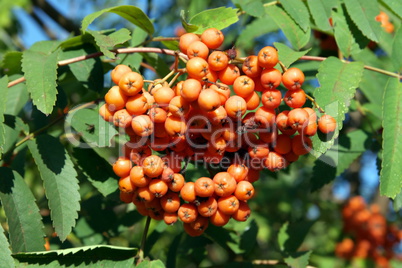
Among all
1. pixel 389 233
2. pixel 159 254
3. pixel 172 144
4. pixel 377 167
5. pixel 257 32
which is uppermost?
pixel 172 144

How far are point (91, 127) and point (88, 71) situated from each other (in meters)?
0.30

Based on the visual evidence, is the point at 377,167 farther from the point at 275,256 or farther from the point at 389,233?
the point at 389,233

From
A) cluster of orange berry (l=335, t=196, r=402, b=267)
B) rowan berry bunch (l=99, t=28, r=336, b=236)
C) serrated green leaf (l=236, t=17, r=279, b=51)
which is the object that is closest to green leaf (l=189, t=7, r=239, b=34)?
rowan berry bunch (l=99, t=28, r=336, b=236)

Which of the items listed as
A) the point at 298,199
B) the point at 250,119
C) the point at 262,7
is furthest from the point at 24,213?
the point at 298,199

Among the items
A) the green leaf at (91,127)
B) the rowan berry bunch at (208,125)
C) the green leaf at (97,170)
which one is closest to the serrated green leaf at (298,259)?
the rowan berry bunch at (208,125)

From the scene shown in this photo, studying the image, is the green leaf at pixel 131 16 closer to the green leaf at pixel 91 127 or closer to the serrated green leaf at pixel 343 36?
the green leaf at pixel 91 127

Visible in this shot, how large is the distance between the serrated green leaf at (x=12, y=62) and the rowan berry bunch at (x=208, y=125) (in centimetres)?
67

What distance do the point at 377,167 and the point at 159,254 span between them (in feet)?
4.37

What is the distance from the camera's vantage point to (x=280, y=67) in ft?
5.82

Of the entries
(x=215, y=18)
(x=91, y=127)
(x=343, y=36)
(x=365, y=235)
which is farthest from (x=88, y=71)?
(x=365, y=235)

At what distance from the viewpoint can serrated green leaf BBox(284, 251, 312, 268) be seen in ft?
6.81

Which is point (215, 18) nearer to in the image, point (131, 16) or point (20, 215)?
point (131, 16)

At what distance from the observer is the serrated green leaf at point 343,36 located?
2.06 meters

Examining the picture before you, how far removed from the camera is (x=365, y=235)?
13.4ft
